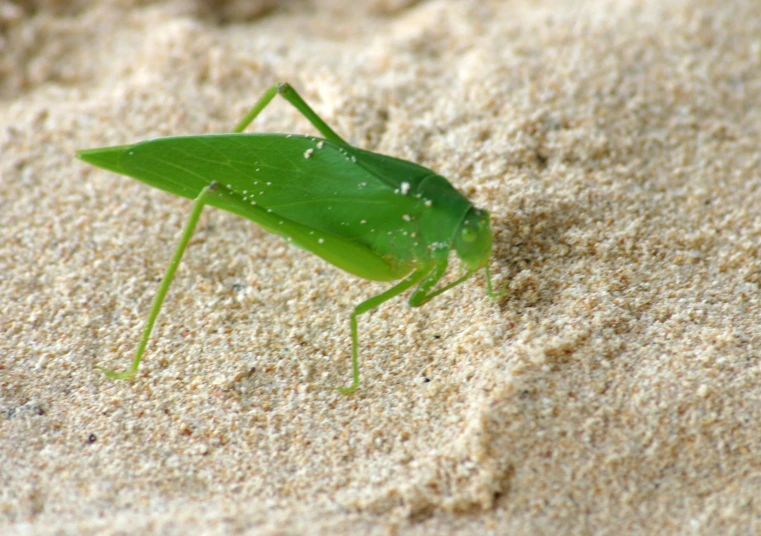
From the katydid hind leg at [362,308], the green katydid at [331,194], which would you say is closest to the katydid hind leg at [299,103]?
the green katydid at [331,194]

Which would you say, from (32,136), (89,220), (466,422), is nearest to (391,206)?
(466,422)

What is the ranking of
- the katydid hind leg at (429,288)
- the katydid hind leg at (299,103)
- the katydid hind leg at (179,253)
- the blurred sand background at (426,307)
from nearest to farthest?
1. the blurred sand background at (426,307)
2. the katydid hind leg at (179,253)
3. the katydid hind leg at (429,288)
4. the katydid hind leg at (299,103)

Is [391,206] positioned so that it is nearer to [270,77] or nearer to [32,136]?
[270,77]

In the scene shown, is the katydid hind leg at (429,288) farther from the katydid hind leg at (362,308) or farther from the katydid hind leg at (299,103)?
the katydid hind leg at (299,103)

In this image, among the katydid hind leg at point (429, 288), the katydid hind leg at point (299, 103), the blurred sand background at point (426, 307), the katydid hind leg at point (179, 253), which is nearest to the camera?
the blurred sand background at point (426, 307)

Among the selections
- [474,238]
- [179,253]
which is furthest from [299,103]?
[474,238]

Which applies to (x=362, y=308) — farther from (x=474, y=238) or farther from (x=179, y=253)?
(x=179, y=253)

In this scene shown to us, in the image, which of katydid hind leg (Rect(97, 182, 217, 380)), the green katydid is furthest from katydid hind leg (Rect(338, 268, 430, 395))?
katydid hind leg (Rect(97, 182, 217, 380))
